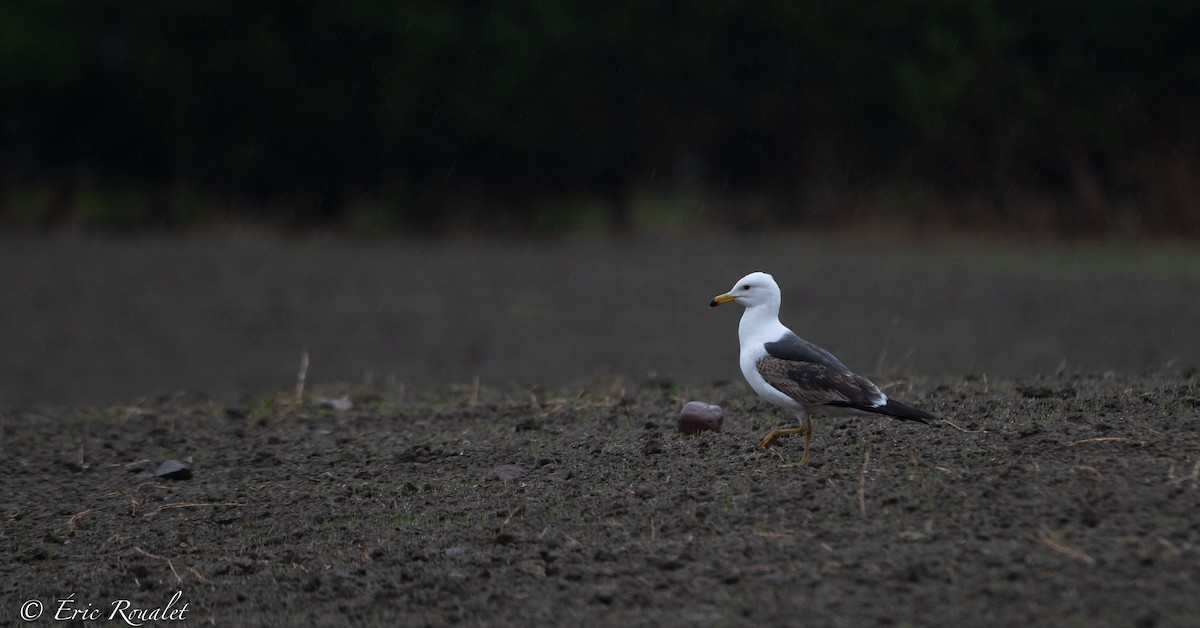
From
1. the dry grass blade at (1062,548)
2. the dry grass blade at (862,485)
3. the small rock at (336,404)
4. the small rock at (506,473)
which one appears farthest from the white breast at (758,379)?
the small rock at (336,404)

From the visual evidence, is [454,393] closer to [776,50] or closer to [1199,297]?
[1199,297]

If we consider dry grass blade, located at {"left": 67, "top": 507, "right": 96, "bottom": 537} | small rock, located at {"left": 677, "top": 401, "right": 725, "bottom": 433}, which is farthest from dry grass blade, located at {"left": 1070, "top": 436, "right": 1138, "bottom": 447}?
dry grass blade, located at {"left": 67, "top": 507, "right": 96, "bottom": 537}

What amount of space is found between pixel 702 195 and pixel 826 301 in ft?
25.0

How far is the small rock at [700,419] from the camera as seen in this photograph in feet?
22.7

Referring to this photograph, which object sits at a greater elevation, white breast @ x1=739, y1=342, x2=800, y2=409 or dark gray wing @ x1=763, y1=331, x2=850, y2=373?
dark gray wing @ x1=763, y1=331, x2=850, y2=373

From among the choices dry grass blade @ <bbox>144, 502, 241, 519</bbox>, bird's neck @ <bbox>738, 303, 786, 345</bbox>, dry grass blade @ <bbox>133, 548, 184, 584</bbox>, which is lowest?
dry grass blade @ <bbox>133, 548, 184, 584</bbox>

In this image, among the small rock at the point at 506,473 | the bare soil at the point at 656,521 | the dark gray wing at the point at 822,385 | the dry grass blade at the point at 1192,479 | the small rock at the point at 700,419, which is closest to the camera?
the bare soil at the point at 656,521

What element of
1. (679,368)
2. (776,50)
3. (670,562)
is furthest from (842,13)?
(670,562)

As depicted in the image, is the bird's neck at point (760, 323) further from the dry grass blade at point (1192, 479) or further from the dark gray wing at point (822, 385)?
the dry grass blade at point (1192, 479)

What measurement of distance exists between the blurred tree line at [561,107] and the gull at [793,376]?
42.6 ft

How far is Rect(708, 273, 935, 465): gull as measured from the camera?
19.7ft

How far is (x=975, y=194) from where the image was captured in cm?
1953

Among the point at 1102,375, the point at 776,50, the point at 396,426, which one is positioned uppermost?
the point at 776,50

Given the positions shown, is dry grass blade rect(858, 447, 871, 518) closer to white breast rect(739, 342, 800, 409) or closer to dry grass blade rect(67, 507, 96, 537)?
white breast rect(739, 342, 800, 409)
